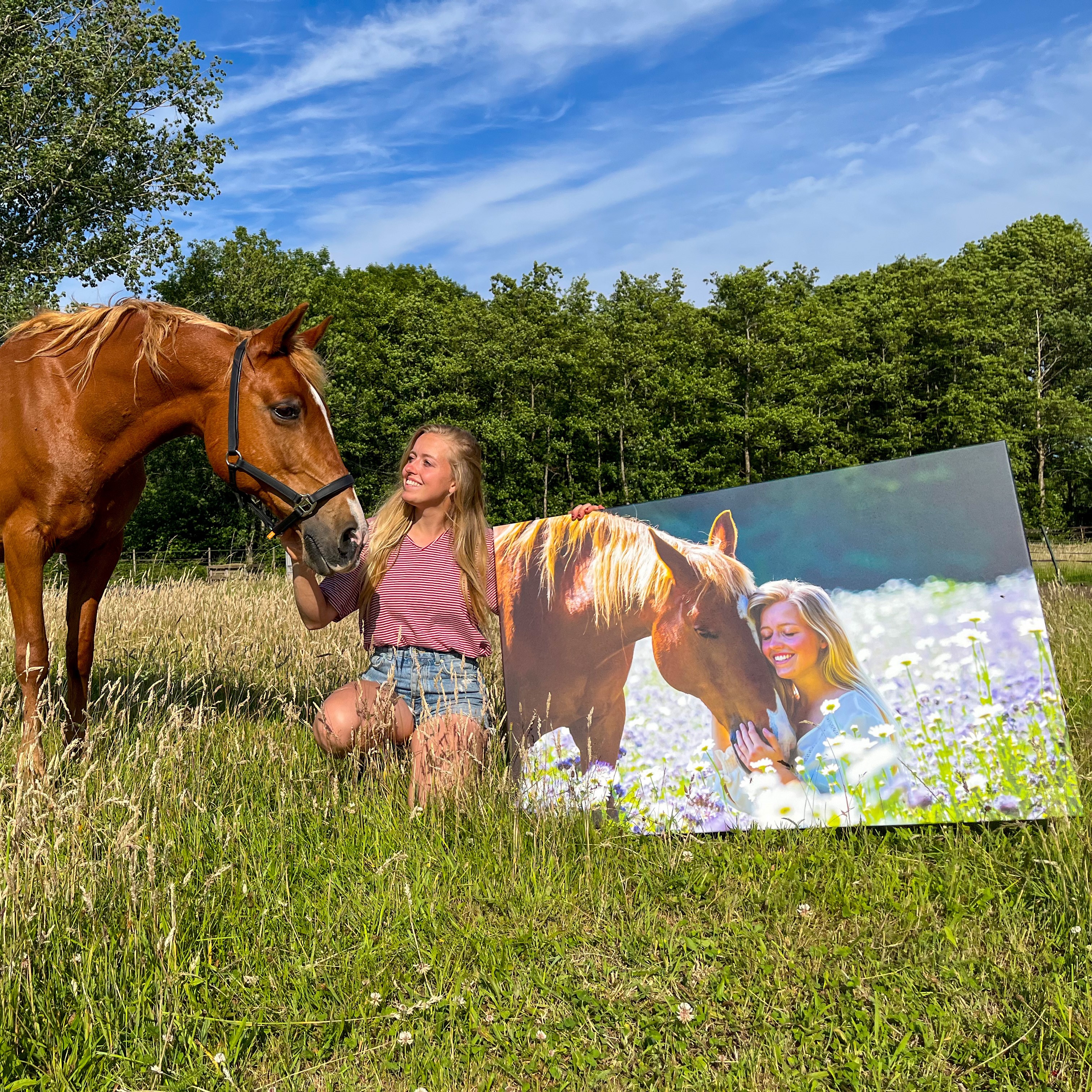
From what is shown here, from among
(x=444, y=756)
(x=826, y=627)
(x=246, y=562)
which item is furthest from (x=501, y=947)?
(x=246, y=562)

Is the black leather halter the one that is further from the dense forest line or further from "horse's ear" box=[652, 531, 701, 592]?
the dense forest line

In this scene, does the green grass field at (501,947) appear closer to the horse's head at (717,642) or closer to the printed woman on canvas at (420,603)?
the printed woman on canvas at (420,603)

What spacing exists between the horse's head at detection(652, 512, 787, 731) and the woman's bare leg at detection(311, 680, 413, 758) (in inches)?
47.8

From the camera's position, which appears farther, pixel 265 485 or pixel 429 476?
pixel 429 476

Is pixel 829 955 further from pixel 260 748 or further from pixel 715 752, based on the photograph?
pixel 260 748

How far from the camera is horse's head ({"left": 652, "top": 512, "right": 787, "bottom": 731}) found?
3.37 meters

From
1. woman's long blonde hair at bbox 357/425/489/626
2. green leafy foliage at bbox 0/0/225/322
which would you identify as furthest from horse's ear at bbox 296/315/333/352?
green leafy foliage at bbox 0/0/225/322

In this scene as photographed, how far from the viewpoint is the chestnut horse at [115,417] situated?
3.62 m

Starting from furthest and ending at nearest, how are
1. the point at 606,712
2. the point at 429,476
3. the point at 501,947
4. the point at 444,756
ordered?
the point at 429,476, the point at 606,712, the point at 444,756, the point at 501,947

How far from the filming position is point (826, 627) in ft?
11.0

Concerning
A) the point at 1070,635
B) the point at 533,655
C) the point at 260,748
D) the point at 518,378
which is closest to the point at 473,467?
the point at 533,655

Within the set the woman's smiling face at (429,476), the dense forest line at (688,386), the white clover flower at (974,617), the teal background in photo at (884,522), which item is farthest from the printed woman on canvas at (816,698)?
the dense forest line at (688,386)

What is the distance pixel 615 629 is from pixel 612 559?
358 mm

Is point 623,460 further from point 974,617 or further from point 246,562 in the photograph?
point 974,617
